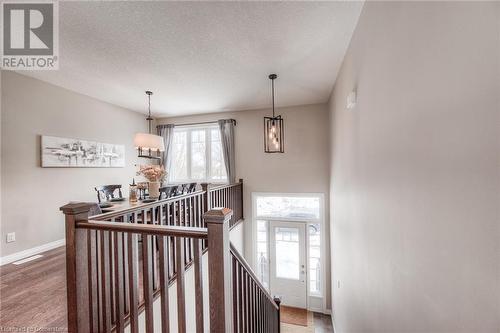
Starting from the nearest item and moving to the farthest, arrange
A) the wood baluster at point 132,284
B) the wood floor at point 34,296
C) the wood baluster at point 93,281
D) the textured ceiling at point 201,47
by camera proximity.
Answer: the wood baluster at point 132,284 → the wood baluster at point 93,281 → the wood floor at point 34,296 → the textured ceiling at point 201,47

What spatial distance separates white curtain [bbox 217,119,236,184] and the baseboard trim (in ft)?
11.1

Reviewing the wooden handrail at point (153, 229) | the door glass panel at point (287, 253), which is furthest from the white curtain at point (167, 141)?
the wooden handrail at point (153, 229)

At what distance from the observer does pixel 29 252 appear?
11.0 ft

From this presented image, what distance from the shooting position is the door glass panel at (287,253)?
514 cm

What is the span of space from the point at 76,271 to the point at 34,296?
4.56 ft

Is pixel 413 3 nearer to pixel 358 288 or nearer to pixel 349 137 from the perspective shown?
pixel 349 137

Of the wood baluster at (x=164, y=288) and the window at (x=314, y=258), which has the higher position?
the wood baluster at (x=164, y=288)

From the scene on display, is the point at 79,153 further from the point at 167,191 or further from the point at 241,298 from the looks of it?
the point at 241,298

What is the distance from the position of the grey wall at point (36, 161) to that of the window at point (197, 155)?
184 cm

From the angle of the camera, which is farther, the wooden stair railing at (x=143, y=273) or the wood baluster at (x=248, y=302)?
the wood baluster at (x=248, y=302)

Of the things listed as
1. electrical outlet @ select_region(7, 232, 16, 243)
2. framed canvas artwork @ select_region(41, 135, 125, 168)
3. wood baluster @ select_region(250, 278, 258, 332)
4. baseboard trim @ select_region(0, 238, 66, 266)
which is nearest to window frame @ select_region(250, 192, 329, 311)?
wood baluster @ select_region(250, 278, 258, 332)

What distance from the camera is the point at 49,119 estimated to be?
12.0 feet

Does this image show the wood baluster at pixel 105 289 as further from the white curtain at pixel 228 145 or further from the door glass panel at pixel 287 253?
the door glass panel at pixel 287 253

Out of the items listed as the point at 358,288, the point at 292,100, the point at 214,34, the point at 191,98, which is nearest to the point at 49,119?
the point at 191,98
